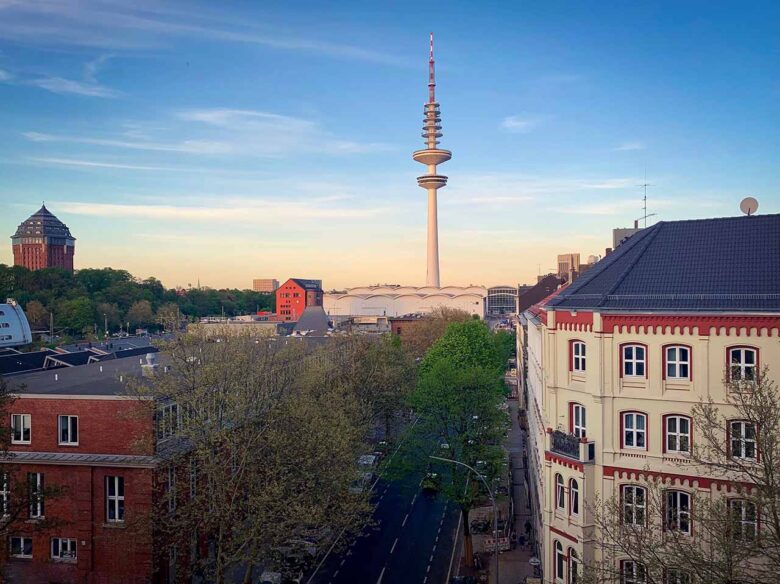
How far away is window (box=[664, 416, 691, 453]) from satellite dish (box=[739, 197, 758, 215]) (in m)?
11.7

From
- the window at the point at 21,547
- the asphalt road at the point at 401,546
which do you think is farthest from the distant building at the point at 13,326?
the window at the point at 21,547

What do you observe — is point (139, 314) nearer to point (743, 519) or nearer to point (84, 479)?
point (84, 479)

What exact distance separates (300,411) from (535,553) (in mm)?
18354

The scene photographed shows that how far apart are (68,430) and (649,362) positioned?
28.2 meters

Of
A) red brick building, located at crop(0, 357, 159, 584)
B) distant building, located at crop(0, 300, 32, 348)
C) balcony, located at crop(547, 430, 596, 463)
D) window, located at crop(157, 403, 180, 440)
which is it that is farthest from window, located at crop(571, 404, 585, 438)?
distant building, located at crop(0, 300, 32, 348)

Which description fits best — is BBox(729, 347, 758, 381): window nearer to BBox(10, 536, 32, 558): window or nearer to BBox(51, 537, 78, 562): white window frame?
→ BBox(51, 537, 78, 562): white window frame

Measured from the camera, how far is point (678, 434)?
27125mm

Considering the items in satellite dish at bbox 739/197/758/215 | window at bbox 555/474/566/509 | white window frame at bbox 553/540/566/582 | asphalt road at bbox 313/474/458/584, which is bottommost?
asphalt road at bbox 313/474/458/584

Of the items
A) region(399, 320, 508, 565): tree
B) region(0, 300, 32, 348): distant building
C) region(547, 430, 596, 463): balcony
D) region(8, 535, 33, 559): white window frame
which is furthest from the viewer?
region(0, 300, 32, 348): distant building

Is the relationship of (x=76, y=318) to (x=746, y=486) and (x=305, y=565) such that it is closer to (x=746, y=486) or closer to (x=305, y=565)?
(x=305, y=565)

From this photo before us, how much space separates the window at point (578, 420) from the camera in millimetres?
29969

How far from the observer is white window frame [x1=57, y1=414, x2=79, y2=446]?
1362 inches

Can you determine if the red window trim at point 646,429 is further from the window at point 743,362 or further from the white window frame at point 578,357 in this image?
the window at point 743,362

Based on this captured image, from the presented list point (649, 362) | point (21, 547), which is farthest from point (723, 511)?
point (21, 547)
